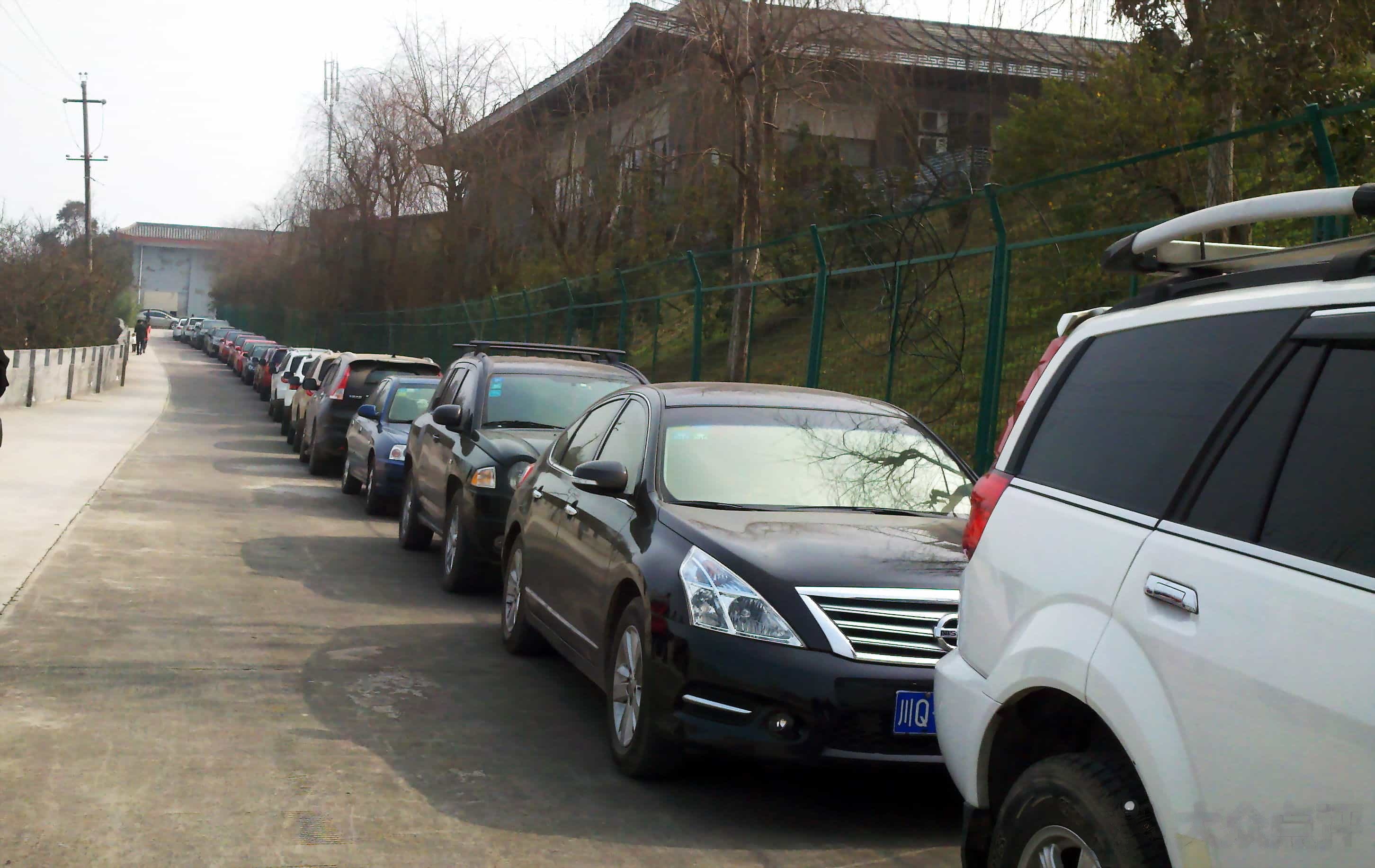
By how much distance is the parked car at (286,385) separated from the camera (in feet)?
89.7

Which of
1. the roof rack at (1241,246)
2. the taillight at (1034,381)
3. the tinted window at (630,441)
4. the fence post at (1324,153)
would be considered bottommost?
the tinted window at (630,441)

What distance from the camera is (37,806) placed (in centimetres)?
514

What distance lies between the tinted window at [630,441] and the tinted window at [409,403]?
28.1 feet

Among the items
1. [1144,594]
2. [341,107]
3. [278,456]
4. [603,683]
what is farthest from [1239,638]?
[341,107]

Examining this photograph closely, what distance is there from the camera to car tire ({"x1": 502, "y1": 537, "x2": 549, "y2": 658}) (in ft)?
26.7

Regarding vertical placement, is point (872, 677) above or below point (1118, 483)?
below

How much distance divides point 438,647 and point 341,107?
45.2 m

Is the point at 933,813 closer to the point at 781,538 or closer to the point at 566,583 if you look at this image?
the point at 781,538

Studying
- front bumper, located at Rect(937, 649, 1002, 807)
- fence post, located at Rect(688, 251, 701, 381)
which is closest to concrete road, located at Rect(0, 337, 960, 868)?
front bumper, located at Rect(937, 649, 1002, 807)

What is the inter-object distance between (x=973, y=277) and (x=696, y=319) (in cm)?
723

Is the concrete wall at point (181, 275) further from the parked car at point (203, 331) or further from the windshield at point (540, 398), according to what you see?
the windshield at point (540, 398)

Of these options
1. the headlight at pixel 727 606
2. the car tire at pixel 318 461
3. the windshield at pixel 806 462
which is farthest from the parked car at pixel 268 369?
the headlight at pixel 727 606

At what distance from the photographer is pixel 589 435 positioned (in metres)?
7.90

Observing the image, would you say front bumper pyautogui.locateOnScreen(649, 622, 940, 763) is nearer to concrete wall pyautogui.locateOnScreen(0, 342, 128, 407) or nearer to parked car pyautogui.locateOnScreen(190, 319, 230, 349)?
concrete wall pyautogui.locateOnScreen(0, 342, 128, 407)
